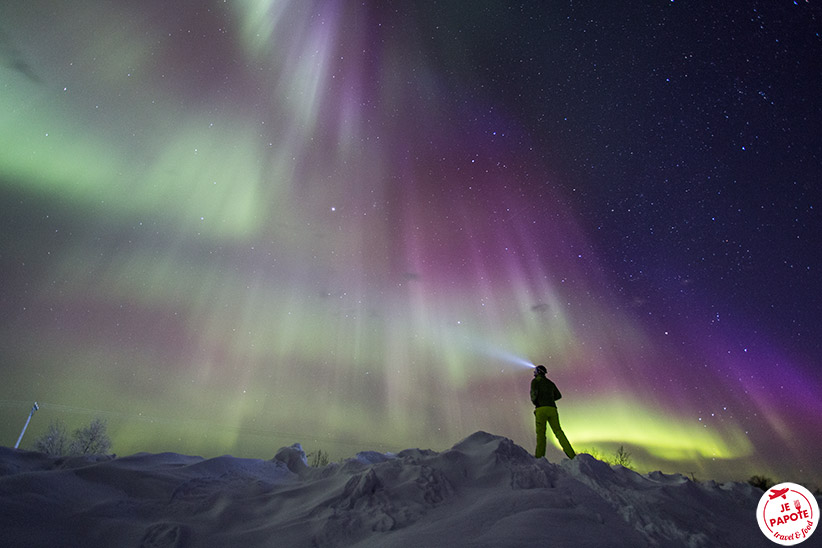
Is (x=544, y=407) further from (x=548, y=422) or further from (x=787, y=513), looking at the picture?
(x=787, y=513)

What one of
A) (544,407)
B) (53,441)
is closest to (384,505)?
(544,407)

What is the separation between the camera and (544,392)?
8.81 meters

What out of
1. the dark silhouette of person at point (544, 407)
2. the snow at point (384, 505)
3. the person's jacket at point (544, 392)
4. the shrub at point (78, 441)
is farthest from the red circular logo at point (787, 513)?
the shrub at point (78, 441)

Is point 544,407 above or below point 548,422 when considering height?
above

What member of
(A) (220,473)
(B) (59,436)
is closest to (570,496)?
(A) (220,473)

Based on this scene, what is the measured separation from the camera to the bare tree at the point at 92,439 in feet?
108

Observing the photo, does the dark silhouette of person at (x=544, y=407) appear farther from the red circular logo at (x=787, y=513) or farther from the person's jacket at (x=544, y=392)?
the red circular logo at (x=787, y=513)

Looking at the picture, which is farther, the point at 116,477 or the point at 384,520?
the point at 116,477

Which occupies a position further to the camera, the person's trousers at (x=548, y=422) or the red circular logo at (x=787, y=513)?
the person's trousers at (x=548, y=422)

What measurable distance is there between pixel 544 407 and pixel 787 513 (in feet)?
13.8

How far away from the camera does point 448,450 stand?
614cm

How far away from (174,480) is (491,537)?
512cm

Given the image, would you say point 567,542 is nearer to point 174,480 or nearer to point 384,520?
point 384,520

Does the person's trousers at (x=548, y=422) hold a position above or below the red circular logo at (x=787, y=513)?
above
